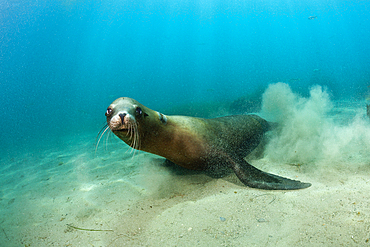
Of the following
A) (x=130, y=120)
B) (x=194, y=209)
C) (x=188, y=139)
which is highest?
(x=130, y=120)

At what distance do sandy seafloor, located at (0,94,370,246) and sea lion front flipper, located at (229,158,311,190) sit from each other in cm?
9

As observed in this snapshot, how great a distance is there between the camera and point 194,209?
7.41 ft

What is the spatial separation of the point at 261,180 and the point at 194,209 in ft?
3.47

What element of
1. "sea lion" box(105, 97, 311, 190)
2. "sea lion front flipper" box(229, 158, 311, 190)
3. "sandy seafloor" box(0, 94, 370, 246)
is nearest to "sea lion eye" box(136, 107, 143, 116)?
"sea lion" box(105, 97, 311, 190)

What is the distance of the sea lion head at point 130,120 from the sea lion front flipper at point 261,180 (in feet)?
4.65

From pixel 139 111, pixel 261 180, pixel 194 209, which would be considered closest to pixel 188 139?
pixel 139 111

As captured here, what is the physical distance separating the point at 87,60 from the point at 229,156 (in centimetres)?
11858

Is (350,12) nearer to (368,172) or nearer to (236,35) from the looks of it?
(236,35)

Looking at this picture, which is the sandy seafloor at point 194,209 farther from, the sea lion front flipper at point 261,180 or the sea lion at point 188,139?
the sea lion at point 188,139

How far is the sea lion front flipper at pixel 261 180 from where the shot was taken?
2408 mm

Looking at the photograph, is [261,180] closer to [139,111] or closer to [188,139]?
[188,139]

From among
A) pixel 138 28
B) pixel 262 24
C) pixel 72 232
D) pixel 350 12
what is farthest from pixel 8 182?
pixel 350 12

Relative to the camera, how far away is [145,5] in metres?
65.6

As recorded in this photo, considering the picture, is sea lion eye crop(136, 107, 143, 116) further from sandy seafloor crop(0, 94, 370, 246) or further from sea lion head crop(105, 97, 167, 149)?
sandy seafloor crop(0, 94, 370, 246)
